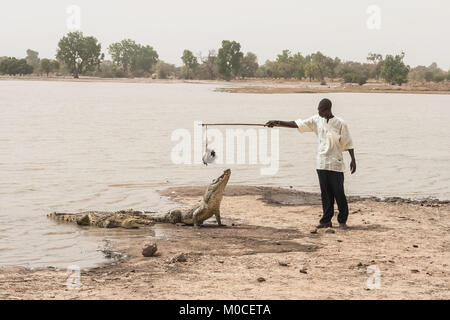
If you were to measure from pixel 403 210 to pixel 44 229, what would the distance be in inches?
224

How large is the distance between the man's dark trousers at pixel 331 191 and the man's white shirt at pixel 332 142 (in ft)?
0.31

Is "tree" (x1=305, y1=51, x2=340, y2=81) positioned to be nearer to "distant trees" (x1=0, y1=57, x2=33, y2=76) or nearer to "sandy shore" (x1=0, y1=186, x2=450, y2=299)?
"distant trees" (x1=0, y1=57, x2=33, y2=76)

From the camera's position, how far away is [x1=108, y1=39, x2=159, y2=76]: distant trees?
173 m

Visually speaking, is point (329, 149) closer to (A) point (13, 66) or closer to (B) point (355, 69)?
(B) point (355, 69)

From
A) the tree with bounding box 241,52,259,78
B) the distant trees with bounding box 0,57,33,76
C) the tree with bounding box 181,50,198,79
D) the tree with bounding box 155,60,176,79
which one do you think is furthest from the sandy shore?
the tree with bounding box 155,60,176,79

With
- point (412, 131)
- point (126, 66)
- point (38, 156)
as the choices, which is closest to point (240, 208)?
point (38, 156)

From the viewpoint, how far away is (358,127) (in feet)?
106

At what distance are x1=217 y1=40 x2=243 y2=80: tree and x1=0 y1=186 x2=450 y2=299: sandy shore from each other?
114 metres

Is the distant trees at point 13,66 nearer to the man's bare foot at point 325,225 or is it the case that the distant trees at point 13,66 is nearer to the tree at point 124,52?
the tree at point 124,52

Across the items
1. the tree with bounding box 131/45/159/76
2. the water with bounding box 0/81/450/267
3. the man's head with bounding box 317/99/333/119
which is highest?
the tree with bounding box 131/45/159/76

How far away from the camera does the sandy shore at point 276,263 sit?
6.15 meters

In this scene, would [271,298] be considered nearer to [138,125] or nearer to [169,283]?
[169,283]

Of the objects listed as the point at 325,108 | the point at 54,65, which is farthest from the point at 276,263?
the point at 54,65

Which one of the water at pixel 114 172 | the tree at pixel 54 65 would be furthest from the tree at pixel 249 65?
the water at pixel 114 172
